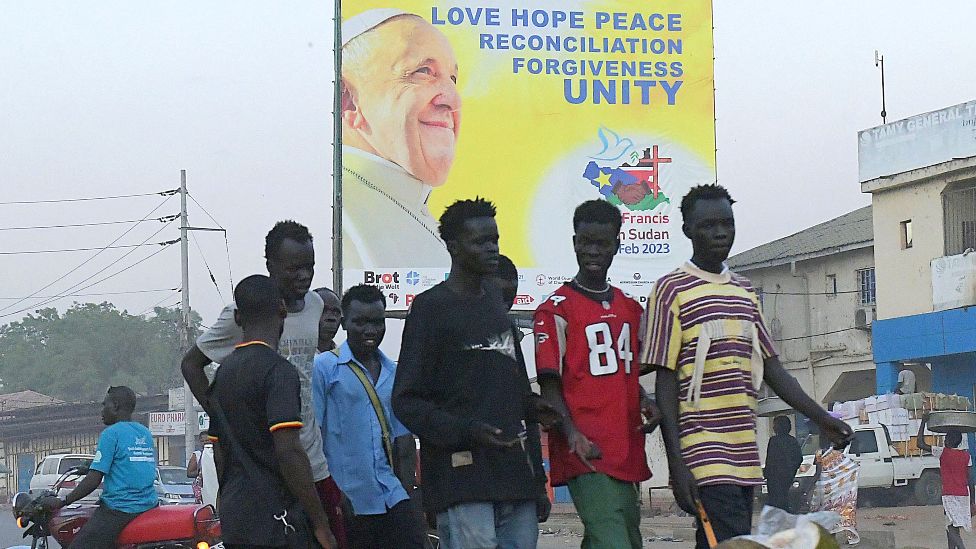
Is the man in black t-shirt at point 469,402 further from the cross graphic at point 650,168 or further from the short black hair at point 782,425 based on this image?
the cross graphic at point 650,168

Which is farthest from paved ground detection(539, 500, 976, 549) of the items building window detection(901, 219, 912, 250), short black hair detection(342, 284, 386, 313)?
short black hair detection(342, 284, 386, 313)

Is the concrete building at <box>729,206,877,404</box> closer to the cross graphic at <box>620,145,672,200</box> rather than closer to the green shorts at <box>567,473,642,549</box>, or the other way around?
the cross graphic at <box>620,145,672,200</box>

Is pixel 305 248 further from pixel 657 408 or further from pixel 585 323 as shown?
pixel 657 408

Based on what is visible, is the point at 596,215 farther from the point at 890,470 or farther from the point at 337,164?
the point at 890,470

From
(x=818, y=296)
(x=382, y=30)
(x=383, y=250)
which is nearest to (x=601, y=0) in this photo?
(x=382, y=30)

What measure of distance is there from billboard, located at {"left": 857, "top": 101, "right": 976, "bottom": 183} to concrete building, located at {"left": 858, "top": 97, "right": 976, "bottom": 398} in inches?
0.8

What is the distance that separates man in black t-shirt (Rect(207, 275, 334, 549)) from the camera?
4.68 meters

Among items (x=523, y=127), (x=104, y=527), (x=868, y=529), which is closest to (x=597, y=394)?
(x=104, y=527)

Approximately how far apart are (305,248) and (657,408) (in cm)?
165

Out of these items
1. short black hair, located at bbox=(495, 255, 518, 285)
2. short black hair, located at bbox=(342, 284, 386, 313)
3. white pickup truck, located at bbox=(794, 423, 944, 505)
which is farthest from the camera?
white pickup truck, located at bbox=(794, 423, 944, 505)

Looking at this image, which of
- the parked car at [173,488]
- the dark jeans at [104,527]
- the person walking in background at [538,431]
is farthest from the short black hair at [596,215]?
the parked car at [173,488]

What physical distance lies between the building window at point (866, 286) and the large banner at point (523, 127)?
13428mm

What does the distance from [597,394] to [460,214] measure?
782 millimetres

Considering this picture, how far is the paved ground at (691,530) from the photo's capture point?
1755 cm
